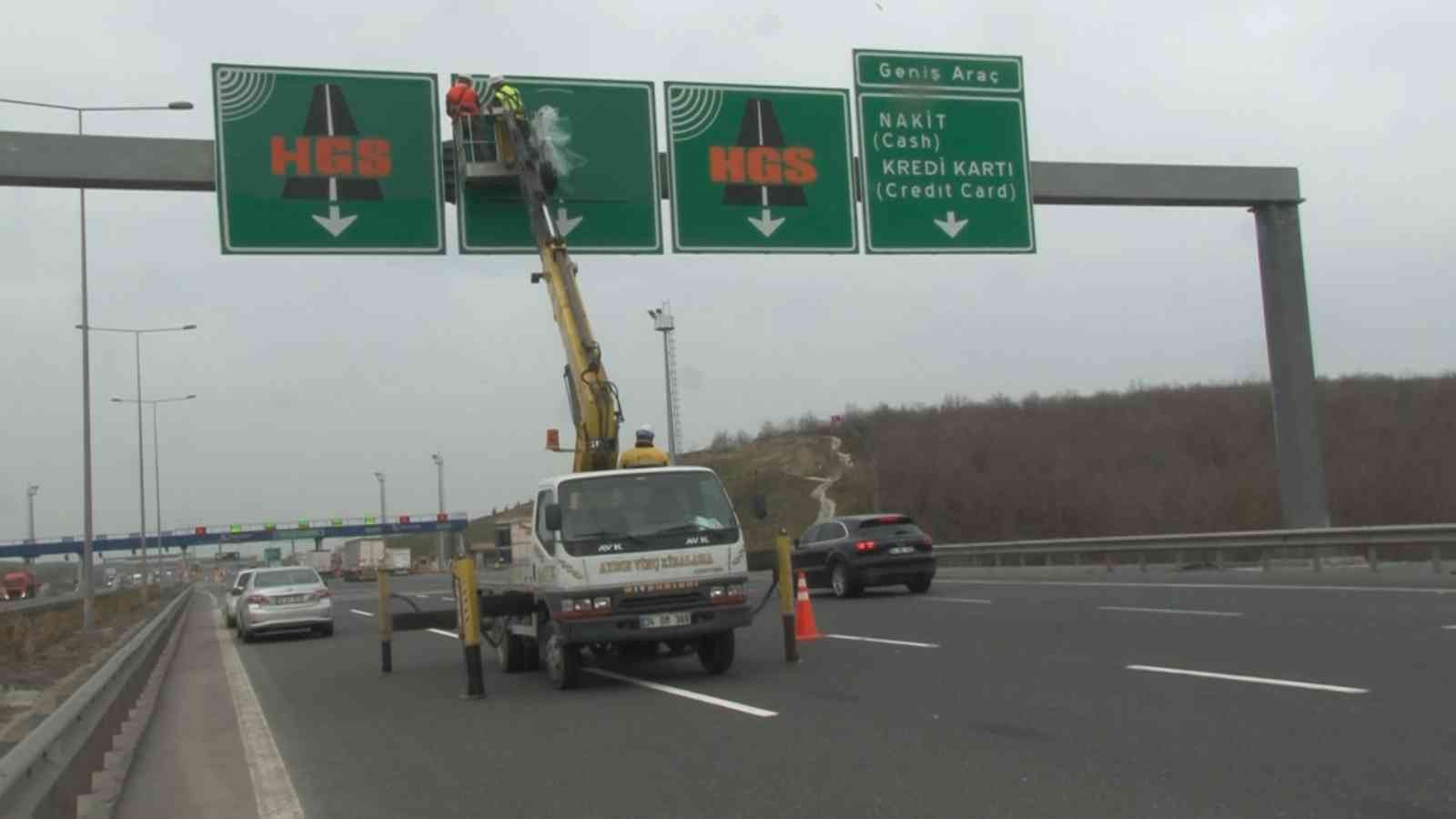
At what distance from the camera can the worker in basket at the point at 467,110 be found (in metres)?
17.9

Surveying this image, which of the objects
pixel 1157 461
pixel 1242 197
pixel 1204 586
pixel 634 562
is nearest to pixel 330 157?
pixel 634 562

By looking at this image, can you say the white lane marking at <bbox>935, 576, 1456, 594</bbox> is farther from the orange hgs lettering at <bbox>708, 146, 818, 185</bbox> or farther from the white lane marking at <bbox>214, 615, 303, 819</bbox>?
the white lane marking at <bbox>214, 615, 303, 819</bbox>

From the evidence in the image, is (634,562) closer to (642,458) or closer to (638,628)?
(638,628)

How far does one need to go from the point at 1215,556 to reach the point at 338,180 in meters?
18.8

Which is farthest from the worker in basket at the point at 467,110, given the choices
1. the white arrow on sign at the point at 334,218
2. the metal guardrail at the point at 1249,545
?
the metal guardrail at the point at 1249,545

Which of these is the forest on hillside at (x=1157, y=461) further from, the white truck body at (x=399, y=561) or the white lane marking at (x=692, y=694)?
the white lane marking at (x=692, y=694)

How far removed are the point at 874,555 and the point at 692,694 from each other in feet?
45.5

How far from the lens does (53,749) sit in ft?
24.0

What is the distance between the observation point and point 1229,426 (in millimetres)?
76375

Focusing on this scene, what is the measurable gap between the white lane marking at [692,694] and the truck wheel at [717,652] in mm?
668

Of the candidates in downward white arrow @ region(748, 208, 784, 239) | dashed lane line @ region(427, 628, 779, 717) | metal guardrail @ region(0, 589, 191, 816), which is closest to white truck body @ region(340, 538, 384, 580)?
downward white arrow @ region(748, 208, 784, 239)

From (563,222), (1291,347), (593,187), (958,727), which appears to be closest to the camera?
(958,727)

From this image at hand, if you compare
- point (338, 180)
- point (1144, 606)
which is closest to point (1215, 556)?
point (1144, 606)

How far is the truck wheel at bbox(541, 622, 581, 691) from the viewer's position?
44.8 ft
